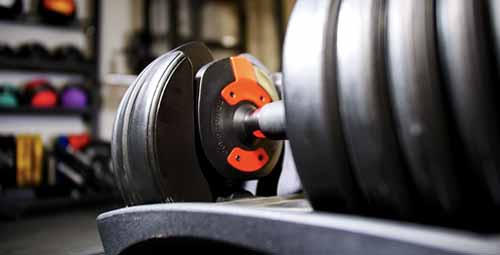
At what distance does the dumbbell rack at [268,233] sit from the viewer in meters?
0.38

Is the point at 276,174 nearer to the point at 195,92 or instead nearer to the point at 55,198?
the point at 195,92

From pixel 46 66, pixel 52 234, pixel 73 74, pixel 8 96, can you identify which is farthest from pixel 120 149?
pixel 73 74

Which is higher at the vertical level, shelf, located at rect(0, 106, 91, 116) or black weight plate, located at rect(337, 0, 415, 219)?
black weight plate, located at rect(337, 0, 415, 219)

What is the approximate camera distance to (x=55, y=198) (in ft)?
8.75

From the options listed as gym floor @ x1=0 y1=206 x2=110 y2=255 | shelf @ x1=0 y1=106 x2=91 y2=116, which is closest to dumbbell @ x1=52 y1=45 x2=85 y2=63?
shelf @ x1=0 y1=106 x2=91 y2=116

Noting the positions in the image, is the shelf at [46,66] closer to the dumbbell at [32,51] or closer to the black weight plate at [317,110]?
the dumbbell at [32,51]

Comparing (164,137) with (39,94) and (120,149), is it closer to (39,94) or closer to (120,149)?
(120,149)

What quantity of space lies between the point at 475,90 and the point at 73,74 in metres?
3.41

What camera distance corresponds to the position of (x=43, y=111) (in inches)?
120

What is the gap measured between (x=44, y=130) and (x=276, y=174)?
284 cm

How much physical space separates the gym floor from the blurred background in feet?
0.30

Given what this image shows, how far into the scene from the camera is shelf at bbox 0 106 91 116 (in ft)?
9.63

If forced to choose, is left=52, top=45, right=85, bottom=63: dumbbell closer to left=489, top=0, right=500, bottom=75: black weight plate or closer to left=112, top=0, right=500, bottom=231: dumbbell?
left=112, top=0, right=500, bottom=231: dumbbell

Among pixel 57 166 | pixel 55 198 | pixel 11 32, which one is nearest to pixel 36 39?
pixel 11 32
